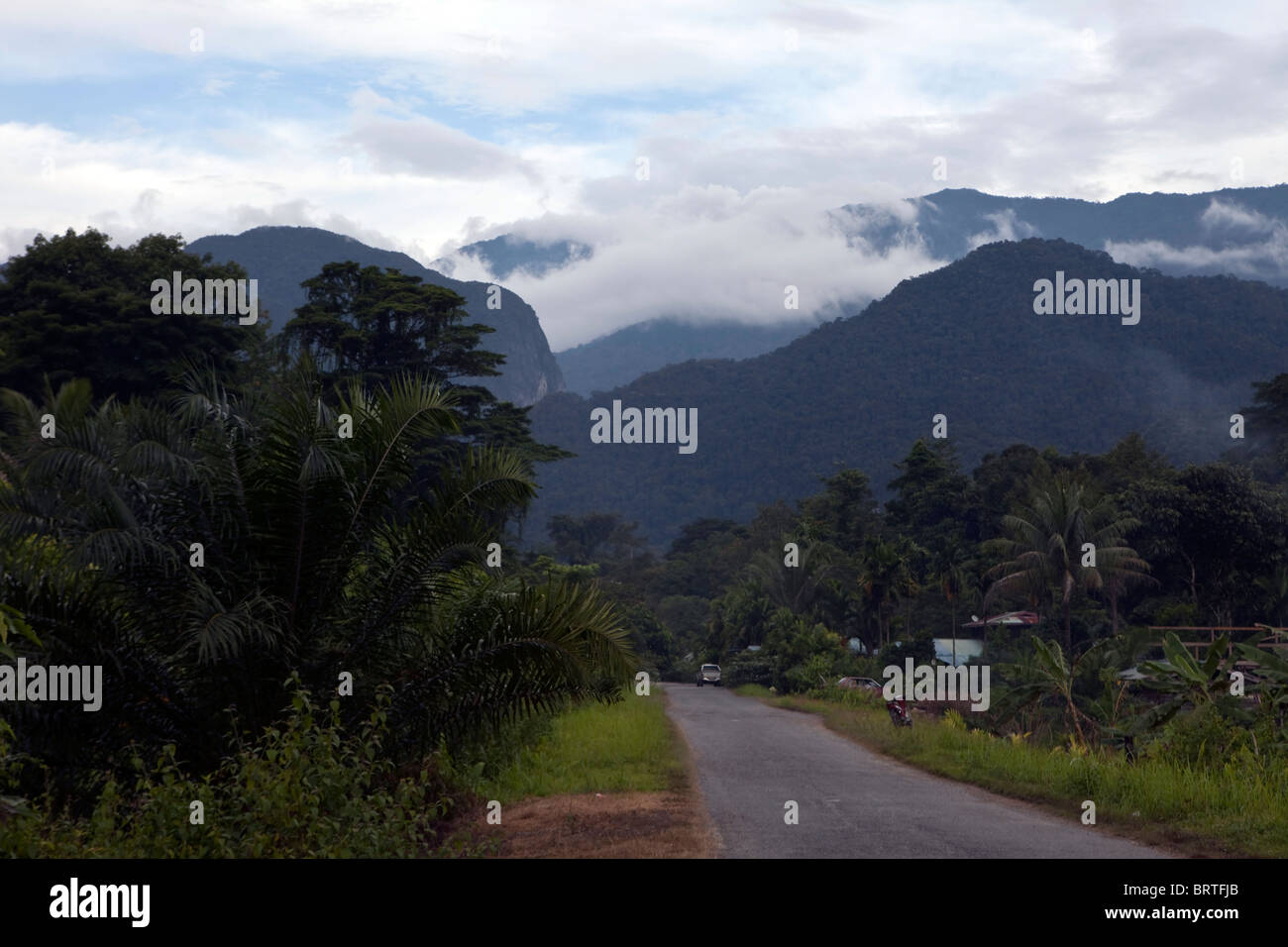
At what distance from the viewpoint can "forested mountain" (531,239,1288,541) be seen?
368 feet

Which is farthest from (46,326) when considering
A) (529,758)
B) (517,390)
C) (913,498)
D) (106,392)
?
(517,390)

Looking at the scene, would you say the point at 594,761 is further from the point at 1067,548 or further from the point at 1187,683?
the point at 1067,548

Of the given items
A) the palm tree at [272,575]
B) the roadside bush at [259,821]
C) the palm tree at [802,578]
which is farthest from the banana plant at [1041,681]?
the palm tree at [802,578]

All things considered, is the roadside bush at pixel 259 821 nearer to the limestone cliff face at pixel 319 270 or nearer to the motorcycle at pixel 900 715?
the motorcycle at pixel 900 715

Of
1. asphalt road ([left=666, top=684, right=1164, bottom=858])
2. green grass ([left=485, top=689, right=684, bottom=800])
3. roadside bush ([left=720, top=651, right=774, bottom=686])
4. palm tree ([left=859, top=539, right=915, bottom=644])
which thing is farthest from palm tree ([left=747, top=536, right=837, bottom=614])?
asphalt road ([left=666, top=684, right=1164, bottom=858])

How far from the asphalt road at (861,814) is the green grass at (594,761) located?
65 cm

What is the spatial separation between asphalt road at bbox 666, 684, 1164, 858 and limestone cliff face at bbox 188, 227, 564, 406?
365 ft

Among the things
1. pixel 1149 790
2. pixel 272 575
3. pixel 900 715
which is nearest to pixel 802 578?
pixel 900 715

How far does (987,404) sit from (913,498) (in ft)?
176

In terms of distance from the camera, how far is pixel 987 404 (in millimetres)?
116750

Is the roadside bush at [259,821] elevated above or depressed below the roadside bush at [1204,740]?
above

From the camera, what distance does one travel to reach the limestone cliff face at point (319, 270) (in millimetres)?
142250
